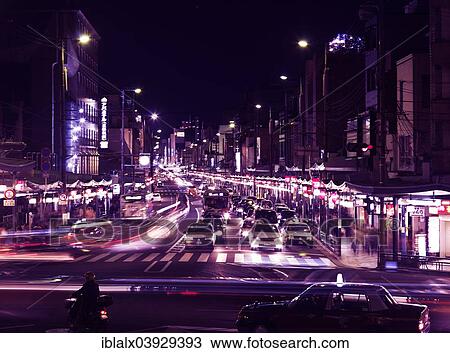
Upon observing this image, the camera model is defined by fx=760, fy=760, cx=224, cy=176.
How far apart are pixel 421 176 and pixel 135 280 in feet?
75.4

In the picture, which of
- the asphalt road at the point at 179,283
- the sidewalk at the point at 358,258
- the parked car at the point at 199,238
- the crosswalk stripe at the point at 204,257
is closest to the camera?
the asphalt road at the point at 179,283

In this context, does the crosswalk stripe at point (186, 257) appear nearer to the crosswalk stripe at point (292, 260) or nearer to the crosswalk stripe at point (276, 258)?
the crosswalk stripe at point (276, 258)

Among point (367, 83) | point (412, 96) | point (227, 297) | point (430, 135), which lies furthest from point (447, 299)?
point (367, 83)

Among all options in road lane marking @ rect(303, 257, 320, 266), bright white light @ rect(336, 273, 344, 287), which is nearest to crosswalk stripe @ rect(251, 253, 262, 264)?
road lane marking @ rect(303, 257, 320, 266)

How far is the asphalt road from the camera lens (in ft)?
62.1

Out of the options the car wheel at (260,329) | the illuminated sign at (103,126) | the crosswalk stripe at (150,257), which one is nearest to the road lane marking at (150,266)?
the crosswalk stripe at (150,257)

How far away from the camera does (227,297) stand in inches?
918

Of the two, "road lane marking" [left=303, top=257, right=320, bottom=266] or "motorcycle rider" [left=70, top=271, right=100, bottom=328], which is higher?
"motorcycle rider" [left=70, top=271, right=100, bottom=328]

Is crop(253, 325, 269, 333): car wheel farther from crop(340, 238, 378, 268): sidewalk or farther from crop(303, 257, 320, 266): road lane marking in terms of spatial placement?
crop(303, 257, 320, 266): road lane marking

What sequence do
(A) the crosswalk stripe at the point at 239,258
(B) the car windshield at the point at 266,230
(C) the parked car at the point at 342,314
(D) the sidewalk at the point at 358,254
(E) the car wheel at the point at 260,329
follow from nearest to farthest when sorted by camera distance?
1. (C) the parked car at the point at 342,314
2. (E) the car wheel at the point at 260,329
3. (D) the sidewalk at the point at 358,254
4. (A) the crosswalk stripe at the point at 239,258
5. (B) the car windshield at the point at 266,230

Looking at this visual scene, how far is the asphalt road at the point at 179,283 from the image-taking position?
62.1ft

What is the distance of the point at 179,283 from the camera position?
86.9ft
